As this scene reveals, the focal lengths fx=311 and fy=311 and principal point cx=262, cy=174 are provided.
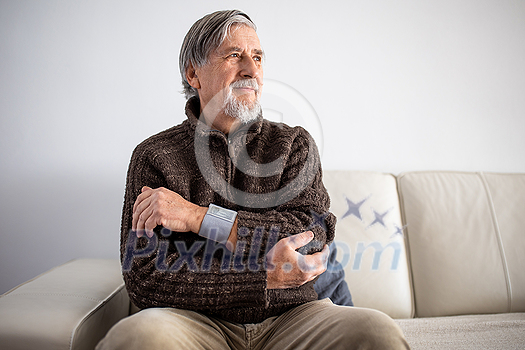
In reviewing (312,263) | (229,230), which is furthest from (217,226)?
(312,263)

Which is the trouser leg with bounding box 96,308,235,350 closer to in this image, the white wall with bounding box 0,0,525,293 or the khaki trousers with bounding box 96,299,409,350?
the khaki trousers with bounding box 96,299,409,350

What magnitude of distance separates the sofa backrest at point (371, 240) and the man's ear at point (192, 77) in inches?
28.4

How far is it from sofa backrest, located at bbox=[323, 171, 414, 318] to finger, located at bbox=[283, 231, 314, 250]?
54 centimetres

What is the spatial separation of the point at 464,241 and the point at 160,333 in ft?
4.42

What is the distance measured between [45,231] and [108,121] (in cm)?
61

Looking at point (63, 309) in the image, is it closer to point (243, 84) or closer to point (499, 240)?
point (243, 84)

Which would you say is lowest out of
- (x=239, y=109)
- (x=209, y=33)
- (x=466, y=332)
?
(x=466, y=332)

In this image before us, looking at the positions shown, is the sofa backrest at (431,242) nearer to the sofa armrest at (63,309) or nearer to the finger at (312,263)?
the finger at (312,263)

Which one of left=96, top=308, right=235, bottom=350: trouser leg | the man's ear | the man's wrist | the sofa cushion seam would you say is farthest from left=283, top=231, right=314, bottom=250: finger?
the sofa cushion seam

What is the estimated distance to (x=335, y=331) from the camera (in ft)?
2.23

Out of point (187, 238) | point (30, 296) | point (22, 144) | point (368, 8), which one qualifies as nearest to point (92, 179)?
point (22, 144)

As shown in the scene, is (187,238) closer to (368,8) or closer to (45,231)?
(45,231)

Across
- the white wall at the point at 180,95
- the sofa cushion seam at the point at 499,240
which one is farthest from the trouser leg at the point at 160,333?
the sofa cushion seam at the point at 499,240

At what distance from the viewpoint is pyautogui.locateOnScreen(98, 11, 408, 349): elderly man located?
72 cm
